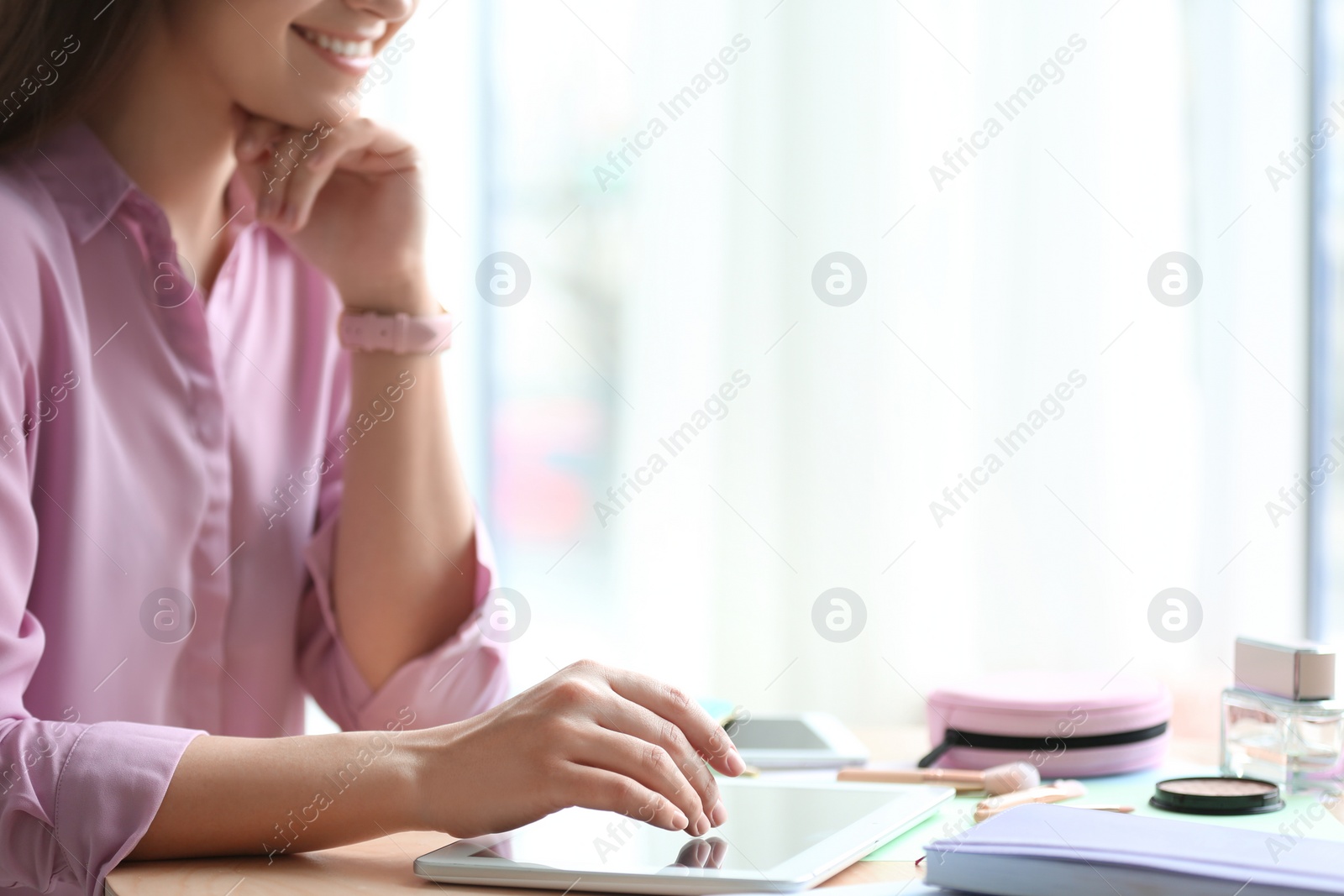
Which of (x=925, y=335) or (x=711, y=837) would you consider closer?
(x=711, y=837)

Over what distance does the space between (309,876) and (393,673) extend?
44cm

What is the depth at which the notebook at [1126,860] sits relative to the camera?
1.88ft

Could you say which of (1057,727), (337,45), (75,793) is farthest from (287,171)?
(1057,727)

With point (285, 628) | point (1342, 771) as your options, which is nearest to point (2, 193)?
point (285, 628)

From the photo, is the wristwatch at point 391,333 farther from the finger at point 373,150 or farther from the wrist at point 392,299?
the finger at point 373,150

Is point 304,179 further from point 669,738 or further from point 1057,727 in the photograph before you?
point 1057,727

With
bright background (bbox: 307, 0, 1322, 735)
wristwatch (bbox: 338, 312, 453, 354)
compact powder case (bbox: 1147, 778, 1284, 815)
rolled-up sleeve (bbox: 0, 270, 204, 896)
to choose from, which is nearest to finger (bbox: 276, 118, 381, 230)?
wristwatch (bbox: 338, 312, 453, 354)

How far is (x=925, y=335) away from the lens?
212 centimetres

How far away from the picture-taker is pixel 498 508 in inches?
98.4

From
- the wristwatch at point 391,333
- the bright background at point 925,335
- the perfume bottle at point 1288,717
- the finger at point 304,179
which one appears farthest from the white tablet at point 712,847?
the bright background at point 925,335

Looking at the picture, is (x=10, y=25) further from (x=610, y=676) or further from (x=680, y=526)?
(x=680, y=526)

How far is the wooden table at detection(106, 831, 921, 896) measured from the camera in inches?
26.0

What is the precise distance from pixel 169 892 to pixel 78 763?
107 millimetres

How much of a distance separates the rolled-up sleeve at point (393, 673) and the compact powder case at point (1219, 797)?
0.57m
